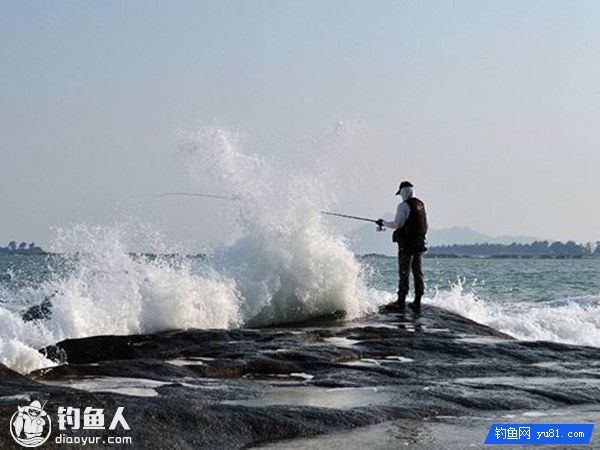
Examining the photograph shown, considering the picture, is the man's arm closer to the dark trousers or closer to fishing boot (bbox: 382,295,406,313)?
the dark trousers

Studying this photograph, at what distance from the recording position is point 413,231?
1341 cm

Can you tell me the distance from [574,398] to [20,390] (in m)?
4.19

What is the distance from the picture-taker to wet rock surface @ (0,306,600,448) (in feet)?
16.6

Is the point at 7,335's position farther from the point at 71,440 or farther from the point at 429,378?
the point at 71,440

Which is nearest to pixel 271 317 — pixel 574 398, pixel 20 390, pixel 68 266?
pixel 68 266

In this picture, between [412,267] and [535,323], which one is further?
[535,323]

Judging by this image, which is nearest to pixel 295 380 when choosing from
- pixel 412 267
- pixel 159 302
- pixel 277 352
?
pixel 277 352

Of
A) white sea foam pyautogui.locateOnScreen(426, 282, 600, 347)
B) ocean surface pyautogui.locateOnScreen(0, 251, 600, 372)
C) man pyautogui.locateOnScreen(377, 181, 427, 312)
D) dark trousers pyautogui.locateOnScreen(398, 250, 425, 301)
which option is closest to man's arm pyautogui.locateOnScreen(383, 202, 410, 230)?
man pyautogui.locateOnScreen(377, 181, 427, 312)

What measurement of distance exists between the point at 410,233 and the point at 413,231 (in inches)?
2.2

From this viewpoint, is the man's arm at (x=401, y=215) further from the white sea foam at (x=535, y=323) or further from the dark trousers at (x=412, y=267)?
the white sea foam at (x=535, y=323)

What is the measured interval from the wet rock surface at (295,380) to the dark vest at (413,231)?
2153mm

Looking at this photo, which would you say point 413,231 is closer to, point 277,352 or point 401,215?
point 401,215

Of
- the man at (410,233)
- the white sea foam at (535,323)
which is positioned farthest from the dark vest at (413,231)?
the white sea foam at (535,323)

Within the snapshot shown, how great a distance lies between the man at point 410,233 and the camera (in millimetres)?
13398
